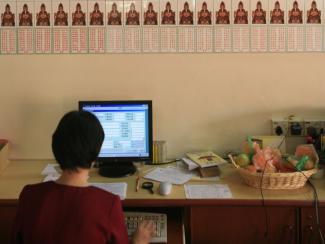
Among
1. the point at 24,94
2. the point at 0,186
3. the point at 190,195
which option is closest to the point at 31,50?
the point at 24,94

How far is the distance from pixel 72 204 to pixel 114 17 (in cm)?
145

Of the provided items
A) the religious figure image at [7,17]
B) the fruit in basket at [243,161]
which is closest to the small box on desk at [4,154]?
→ the religious figure image at [7,17]

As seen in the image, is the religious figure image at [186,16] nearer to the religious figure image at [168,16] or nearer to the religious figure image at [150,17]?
the religious figure image at [168,16]

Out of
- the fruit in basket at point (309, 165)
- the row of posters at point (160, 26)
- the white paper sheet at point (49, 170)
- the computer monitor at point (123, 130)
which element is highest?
the row of posters at point (160, 26)

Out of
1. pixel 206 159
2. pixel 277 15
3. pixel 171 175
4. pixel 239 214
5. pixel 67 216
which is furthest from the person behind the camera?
pixel 277 15

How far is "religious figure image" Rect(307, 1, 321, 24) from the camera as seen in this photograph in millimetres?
2316

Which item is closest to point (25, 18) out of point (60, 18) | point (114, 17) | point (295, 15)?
point (60, 18)

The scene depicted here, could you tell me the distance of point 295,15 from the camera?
2.32m

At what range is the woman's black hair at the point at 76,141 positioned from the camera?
1.23 metres

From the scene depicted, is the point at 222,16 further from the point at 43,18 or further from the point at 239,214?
the point at 239,214

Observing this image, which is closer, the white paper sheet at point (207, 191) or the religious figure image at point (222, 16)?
the white paper sheet at point (207, 191)

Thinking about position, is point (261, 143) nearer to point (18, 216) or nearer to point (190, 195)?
point (190, 195)

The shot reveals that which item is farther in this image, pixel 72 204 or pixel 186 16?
pixel 186 16

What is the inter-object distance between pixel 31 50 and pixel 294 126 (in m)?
1.66
